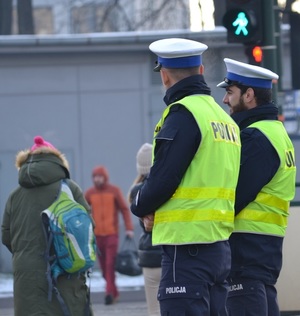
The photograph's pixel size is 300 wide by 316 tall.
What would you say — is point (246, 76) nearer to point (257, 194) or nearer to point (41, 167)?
point (257, 194)

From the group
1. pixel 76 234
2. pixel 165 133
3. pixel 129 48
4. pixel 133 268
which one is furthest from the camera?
pixel 129 48

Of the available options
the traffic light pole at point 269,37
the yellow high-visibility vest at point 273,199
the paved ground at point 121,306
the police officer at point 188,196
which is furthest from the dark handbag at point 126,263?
the police officer at point 188,196

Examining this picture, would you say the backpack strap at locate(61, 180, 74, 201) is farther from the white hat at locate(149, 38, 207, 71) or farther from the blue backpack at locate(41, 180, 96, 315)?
the white hat at locate(149, 38, 207, 71)

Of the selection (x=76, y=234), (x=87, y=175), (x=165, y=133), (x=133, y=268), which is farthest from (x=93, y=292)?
(x=165, y=133)

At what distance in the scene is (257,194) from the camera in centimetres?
566

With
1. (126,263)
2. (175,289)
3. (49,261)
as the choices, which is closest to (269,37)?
(49,261)

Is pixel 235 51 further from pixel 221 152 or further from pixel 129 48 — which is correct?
pixel 221 152

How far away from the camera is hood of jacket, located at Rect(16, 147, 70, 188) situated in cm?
709

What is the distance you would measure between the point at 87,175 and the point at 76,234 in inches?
392

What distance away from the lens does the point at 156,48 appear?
16.1 feet

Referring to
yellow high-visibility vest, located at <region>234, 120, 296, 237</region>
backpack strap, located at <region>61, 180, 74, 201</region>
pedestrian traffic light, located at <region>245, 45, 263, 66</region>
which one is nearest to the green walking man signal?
pedestrian traffic light, located at <region>245, 45, 263, 66</region>

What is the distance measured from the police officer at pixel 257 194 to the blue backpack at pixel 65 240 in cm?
155

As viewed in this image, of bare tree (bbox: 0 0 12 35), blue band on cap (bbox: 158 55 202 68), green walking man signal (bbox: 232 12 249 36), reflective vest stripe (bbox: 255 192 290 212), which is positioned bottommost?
reflective vest stripe (bbox: 255 192 290 212)

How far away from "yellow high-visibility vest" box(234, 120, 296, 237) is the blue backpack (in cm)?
166
